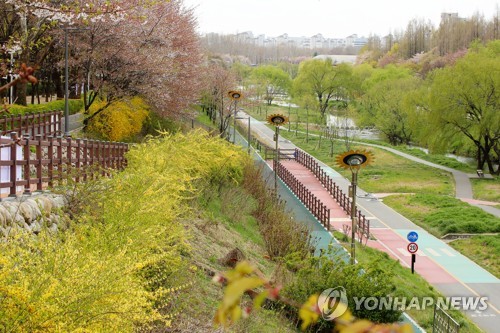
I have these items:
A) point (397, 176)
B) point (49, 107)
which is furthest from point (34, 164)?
point (397, 176)

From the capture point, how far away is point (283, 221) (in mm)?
21016

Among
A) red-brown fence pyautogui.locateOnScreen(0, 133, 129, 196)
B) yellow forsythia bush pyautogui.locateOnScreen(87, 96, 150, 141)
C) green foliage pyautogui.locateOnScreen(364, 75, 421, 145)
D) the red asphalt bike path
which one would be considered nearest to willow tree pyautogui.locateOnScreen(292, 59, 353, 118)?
green foliage pyautogui.locateOnScreen(364, 75, 421, 145)

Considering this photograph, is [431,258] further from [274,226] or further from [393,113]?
[393,113]

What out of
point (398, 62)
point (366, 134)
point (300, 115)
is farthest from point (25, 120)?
point (398, 62)

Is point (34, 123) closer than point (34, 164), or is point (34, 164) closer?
point (34, 164)

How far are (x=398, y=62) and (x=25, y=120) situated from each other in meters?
116

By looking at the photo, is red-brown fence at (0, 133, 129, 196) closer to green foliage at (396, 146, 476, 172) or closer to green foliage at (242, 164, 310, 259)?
green foliage at (242, 164, 310, 259)

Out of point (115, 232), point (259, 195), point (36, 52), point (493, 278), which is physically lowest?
point (493, 278)

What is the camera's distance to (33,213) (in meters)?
9.73

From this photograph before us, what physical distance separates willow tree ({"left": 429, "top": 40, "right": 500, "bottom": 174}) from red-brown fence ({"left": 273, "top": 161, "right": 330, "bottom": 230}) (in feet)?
52.8

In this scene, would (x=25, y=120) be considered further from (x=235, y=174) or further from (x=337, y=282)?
(x=337, y=282)

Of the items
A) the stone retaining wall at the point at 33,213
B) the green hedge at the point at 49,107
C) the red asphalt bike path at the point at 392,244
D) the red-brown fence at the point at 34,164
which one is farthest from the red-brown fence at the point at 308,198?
the stone retaining wall at the point at 33,213

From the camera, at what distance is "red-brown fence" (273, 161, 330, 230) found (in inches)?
1199

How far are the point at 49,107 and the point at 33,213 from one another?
63.6 ft
